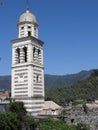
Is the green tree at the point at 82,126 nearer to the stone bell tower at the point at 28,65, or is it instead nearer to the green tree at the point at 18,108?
the green tree at the point at 18,108

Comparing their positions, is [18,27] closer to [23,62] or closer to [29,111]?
[23,62]

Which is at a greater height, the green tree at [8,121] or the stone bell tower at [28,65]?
the stone bell tower at [28,65]

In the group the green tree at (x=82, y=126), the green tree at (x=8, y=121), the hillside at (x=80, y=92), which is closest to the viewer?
the green tree at (x=8, y=121)

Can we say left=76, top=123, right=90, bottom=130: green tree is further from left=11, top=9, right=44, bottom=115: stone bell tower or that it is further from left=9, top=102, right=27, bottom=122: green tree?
left=11, top=9, right=44, bottom=115: stone bell tower

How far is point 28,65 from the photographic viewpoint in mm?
33469

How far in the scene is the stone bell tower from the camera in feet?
108

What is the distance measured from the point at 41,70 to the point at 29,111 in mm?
4986

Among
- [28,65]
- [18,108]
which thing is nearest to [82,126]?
[18,108]

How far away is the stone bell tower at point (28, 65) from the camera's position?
33.1 m

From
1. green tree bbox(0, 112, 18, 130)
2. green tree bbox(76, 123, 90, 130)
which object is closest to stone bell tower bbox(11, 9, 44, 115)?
green tree bbox(0, 112, 18, 130)

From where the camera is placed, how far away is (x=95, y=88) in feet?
208

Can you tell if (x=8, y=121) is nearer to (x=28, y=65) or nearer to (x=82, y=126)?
(x=82, y=126)

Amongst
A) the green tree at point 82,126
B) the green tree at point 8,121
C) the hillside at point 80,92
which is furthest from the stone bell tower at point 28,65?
the hillside at point 80,92

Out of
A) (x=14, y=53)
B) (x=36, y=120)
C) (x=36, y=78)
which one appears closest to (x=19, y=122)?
(x=36, y=120)
